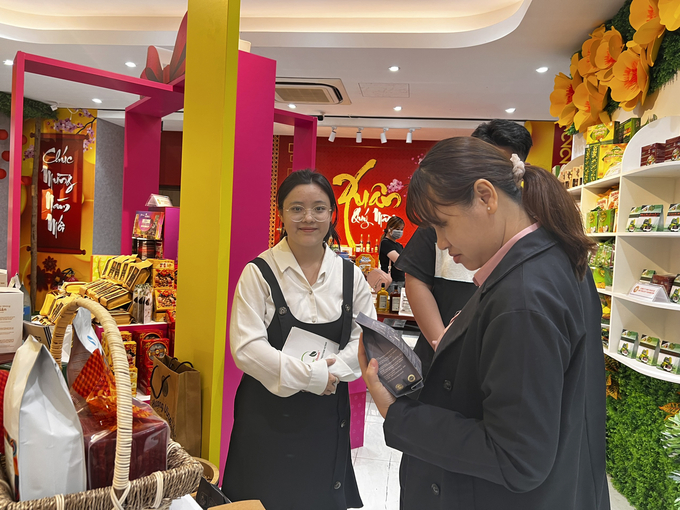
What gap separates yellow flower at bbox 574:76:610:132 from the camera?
3938 mm

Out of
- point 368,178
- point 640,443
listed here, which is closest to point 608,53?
point 640,443

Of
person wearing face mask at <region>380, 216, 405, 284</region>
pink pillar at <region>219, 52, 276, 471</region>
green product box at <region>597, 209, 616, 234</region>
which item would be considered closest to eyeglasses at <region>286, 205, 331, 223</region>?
pink pillar at <region>219, 52, 276, 471</region>

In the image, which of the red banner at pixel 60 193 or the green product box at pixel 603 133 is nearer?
the green product box at pixel 603 133

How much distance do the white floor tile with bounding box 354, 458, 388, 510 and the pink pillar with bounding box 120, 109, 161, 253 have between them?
290cm

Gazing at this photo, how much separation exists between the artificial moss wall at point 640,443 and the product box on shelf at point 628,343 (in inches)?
6.9

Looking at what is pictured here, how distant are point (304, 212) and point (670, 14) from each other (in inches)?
95.7

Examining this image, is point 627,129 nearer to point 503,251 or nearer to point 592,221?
point 592,221

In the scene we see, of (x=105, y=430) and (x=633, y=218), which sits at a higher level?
(x=633, y=218)

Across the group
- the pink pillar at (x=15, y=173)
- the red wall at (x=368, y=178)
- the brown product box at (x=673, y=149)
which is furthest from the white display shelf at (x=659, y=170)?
the red wall at (x=368, y=178)

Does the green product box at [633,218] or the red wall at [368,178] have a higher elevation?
the red wall at [368,178]

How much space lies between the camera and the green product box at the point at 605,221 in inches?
133

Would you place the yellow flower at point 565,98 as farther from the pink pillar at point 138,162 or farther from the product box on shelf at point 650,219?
the pink pillar at point 138,162

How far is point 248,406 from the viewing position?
1831mm

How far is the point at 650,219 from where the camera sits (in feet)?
9.46
